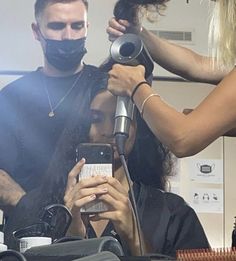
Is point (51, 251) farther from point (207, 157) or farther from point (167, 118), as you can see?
point (207, 157)

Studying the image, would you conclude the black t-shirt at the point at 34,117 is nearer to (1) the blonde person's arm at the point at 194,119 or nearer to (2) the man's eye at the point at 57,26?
(2) the man's eye at the point at 57,26

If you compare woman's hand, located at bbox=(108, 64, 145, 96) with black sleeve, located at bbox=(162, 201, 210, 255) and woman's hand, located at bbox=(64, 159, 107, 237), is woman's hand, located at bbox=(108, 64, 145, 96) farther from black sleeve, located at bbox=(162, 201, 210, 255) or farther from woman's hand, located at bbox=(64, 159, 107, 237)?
black sleeve, located at bbox=(162, 201, 210, 255)

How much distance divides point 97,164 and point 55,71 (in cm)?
22

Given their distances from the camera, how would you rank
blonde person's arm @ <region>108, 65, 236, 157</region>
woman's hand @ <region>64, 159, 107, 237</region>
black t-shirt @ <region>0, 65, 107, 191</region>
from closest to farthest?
blonde person's arm @ <region>108, 65, 236, 157</region>, woman's hand @ <region>64, 159, 107, 237</region>, black t-shirt @ <region>0, 65, 107, 191</region>

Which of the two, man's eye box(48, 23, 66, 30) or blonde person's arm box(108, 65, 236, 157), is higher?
man's eye box(48, 23, 66, 30)

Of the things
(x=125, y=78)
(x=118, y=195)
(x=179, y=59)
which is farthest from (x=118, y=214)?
(x=179, y=59)

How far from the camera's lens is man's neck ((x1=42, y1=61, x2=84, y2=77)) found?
47.1 inches

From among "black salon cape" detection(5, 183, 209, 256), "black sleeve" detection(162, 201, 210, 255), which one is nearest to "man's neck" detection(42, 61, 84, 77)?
"black salon cape" detection(5, 183, 209, 256)

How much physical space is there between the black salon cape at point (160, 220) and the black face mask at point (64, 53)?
0.25 meters

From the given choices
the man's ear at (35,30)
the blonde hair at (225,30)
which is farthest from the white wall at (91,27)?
the blonde hair at (225,30)

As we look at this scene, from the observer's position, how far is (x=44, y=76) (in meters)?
1.22

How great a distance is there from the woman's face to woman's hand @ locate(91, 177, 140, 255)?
102 mm

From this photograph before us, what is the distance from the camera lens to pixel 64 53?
118 cm

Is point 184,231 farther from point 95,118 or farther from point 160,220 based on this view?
point 95,118
